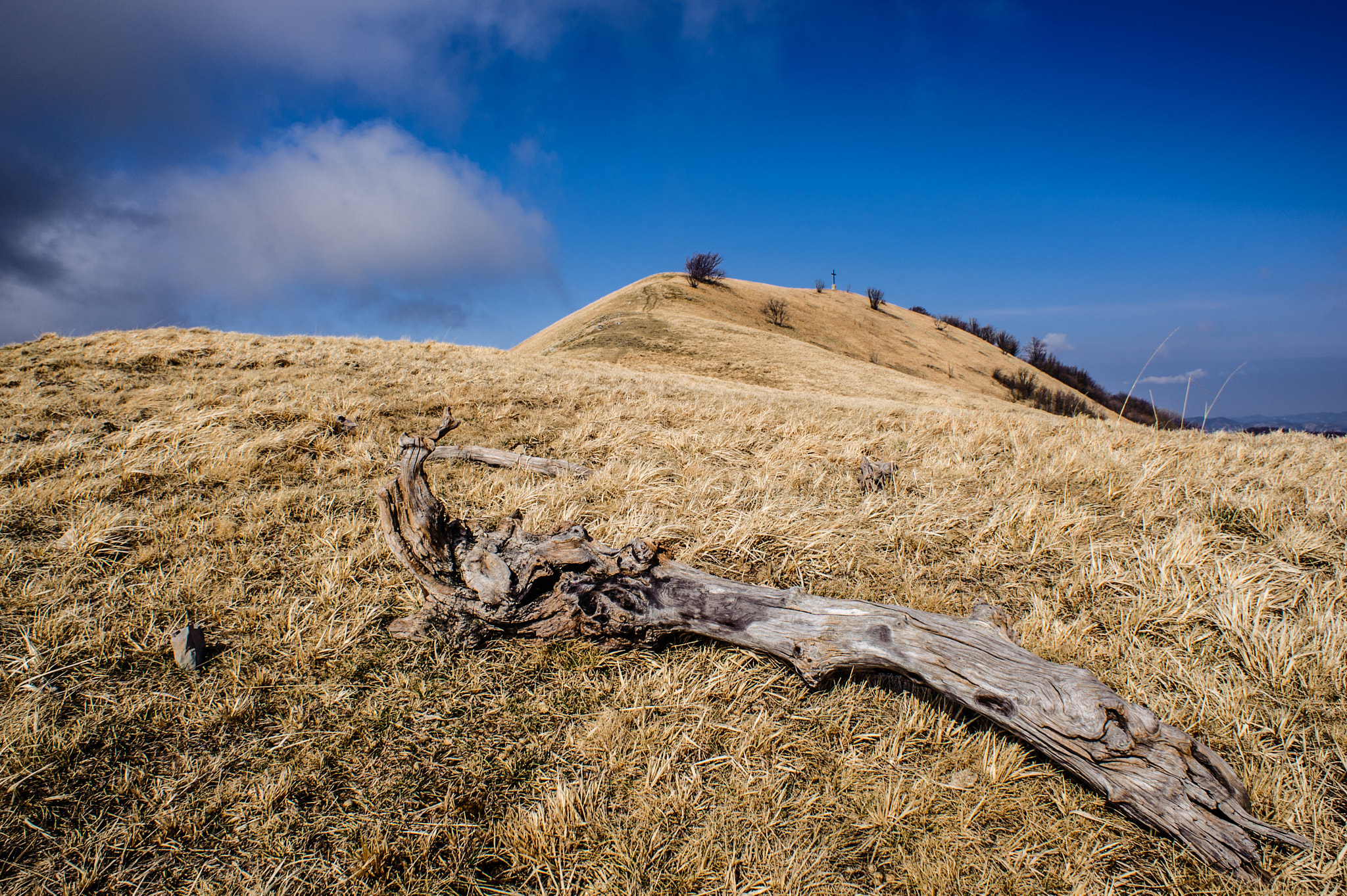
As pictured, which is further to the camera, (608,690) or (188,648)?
(608,690)

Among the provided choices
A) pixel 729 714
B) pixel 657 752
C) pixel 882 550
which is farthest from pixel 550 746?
pixel 882 550

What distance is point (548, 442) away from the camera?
7.50 m

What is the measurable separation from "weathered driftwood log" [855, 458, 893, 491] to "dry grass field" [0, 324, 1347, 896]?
280 mm

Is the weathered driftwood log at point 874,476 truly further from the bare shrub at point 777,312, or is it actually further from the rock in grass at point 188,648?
the bare shrub at point 777,312

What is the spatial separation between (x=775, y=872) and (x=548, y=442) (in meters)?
5.95

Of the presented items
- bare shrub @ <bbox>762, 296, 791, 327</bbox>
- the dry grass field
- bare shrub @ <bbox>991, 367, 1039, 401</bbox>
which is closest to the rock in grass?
the dry grass field

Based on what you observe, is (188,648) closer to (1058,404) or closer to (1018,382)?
(1058,404)

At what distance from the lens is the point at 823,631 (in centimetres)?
315

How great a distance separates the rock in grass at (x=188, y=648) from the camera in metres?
3.12

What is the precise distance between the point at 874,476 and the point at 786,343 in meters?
26.8

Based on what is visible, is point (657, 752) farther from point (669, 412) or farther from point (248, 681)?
point (669, 412)

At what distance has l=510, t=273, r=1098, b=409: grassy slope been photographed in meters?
25.1

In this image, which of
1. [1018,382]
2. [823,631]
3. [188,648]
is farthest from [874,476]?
[1018,382]

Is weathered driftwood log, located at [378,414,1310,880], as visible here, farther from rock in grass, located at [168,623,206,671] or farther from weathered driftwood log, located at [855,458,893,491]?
weathered driftwood log, located at [855,458,893,491]
